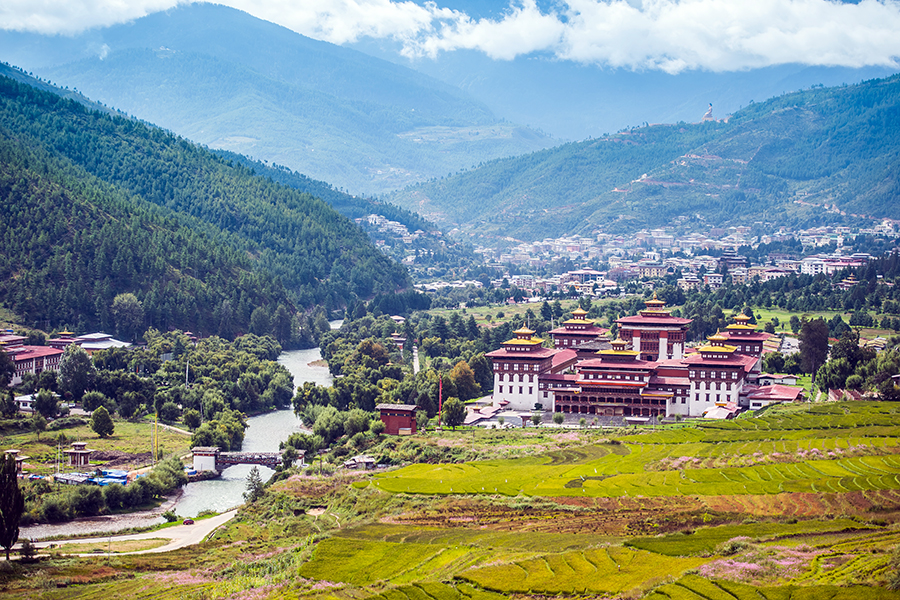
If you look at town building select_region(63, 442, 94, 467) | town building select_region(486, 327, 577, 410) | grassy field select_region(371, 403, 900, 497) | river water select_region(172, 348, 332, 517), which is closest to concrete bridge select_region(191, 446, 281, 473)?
river water select_region(172, 348, 332, 517)

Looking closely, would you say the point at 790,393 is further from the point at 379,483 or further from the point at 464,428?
the point at 379,483

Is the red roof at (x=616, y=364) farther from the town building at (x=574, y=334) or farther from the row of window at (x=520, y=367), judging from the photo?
the town building at (x=574, y=334)

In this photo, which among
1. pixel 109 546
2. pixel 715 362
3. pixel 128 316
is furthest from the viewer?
pixel 128 316

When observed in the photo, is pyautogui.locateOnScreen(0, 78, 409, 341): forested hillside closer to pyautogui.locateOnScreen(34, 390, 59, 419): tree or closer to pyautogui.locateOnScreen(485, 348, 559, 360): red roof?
pyautogui.locateOnScreen(34, 390, 59, 419): tree

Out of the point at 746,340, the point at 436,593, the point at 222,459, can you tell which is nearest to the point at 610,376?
the point at 746,340

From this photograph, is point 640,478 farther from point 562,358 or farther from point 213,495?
point 562,358
